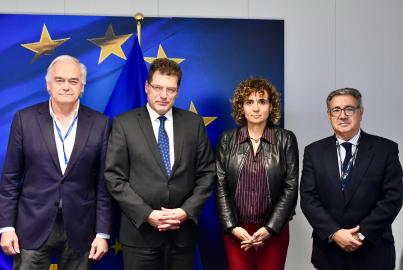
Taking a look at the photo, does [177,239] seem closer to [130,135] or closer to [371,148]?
[130,135]

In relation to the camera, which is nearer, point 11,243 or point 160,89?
point 11,243

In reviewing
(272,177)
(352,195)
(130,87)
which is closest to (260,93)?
(272,177)

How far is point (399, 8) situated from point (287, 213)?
6.47 ft

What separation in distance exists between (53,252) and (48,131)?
0.65 metres

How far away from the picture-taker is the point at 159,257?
2375mm

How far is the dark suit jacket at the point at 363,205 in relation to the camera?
2338 mm

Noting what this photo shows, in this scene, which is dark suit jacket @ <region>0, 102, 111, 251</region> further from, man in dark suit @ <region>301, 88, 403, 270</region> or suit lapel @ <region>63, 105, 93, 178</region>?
man in dark suit @ <region>301, 88, 403, 270</region>

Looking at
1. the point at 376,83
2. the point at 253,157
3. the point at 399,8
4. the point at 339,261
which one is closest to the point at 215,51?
the point at 253,157

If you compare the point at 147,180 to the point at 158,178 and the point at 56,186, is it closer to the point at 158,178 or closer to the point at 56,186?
the point at 158,178

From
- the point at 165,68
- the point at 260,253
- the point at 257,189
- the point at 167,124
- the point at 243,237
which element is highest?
the point at 165,68

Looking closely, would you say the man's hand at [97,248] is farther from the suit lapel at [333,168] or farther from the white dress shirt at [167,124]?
the suit lapel at [333,168]

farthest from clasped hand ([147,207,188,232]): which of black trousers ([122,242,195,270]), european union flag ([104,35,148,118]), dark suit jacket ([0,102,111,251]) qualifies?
european union flag ([104,35,148,118])

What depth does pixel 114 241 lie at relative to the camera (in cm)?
294

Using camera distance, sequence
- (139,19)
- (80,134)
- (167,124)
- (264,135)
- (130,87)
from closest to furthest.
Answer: (80,134), (167,124), (264,135), (130,87), (139,19)
